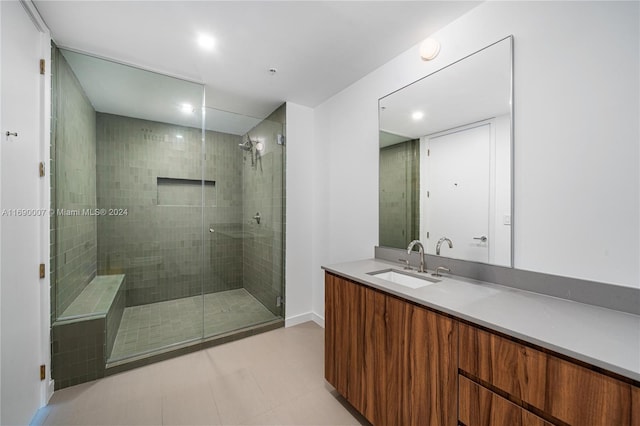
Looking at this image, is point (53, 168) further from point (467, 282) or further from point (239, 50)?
point (467, 282)

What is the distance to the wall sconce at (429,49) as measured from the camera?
1.76 meters

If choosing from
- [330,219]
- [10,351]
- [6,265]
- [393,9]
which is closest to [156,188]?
[6,265]

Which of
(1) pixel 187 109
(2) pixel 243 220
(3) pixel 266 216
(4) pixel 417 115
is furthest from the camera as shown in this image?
(3) pixel 266 216

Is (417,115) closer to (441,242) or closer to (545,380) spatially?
(441,242)

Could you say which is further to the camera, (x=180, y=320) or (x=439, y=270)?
(x=180, y=320)

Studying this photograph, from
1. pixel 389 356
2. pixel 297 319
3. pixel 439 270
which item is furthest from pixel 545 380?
pixel 297 319

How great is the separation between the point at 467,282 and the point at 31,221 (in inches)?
108

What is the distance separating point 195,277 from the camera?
2.74 meters

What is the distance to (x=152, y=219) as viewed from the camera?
249 cm

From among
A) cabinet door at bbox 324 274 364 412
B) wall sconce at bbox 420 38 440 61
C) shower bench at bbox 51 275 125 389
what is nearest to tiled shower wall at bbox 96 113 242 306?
shower bench at bbox 51 275 125 389

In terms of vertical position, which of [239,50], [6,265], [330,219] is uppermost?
[239,50]

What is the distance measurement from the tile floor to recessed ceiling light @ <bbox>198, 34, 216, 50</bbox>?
2.62 metres

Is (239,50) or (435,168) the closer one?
(435,168)

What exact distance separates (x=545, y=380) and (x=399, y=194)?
4.70 ft
